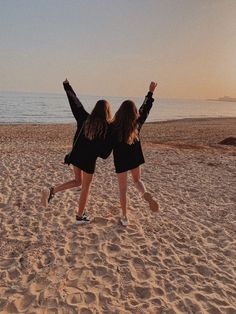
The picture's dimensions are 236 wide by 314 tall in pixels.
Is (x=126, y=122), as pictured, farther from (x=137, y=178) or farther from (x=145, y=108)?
(x=137, y=178)

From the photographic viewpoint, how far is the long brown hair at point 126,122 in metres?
5.19

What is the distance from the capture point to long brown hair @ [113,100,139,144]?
519 centimetres

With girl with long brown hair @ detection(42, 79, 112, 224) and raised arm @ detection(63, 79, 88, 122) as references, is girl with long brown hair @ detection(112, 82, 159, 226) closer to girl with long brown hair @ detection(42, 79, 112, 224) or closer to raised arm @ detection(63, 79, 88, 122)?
girl with long brown hair @ detection(42, 79, 112, 224)

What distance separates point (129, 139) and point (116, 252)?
5.89 feet

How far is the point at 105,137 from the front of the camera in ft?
17.4

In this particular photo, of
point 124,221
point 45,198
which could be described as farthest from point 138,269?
point 45,198

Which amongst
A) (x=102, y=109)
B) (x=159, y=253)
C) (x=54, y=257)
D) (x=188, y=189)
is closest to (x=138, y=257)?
(x=159, y=253)

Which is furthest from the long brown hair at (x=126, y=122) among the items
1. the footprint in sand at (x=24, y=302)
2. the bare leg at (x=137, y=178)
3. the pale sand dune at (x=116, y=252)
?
the footprint in sand at (x=24, y=302)

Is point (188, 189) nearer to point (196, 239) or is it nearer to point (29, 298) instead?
point (196, 239)

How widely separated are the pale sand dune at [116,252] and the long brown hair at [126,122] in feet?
5.76

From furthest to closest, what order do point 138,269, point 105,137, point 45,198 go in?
point 45,198
point 105,137
point 138,269

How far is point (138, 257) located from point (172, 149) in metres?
11.2

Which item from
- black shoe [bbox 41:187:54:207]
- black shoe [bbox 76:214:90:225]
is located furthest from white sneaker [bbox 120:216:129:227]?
black shoe [bbox 41:187:54:207]

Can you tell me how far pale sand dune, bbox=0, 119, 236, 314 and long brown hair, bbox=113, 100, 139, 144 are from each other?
176 centimetres
